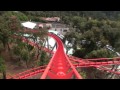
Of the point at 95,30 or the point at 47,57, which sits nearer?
the point at 47,57

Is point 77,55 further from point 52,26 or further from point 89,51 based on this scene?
point 52,26

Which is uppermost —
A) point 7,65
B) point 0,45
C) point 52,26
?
point 52,26

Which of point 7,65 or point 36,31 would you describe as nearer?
point 7,65

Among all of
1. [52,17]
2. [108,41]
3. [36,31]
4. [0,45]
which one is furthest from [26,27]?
[108,41]

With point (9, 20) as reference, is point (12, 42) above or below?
below

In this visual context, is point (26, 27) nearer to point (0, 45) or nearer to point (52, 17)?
point (0, 45)

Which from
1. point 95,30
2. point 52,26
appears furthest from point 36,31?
point 95,30
